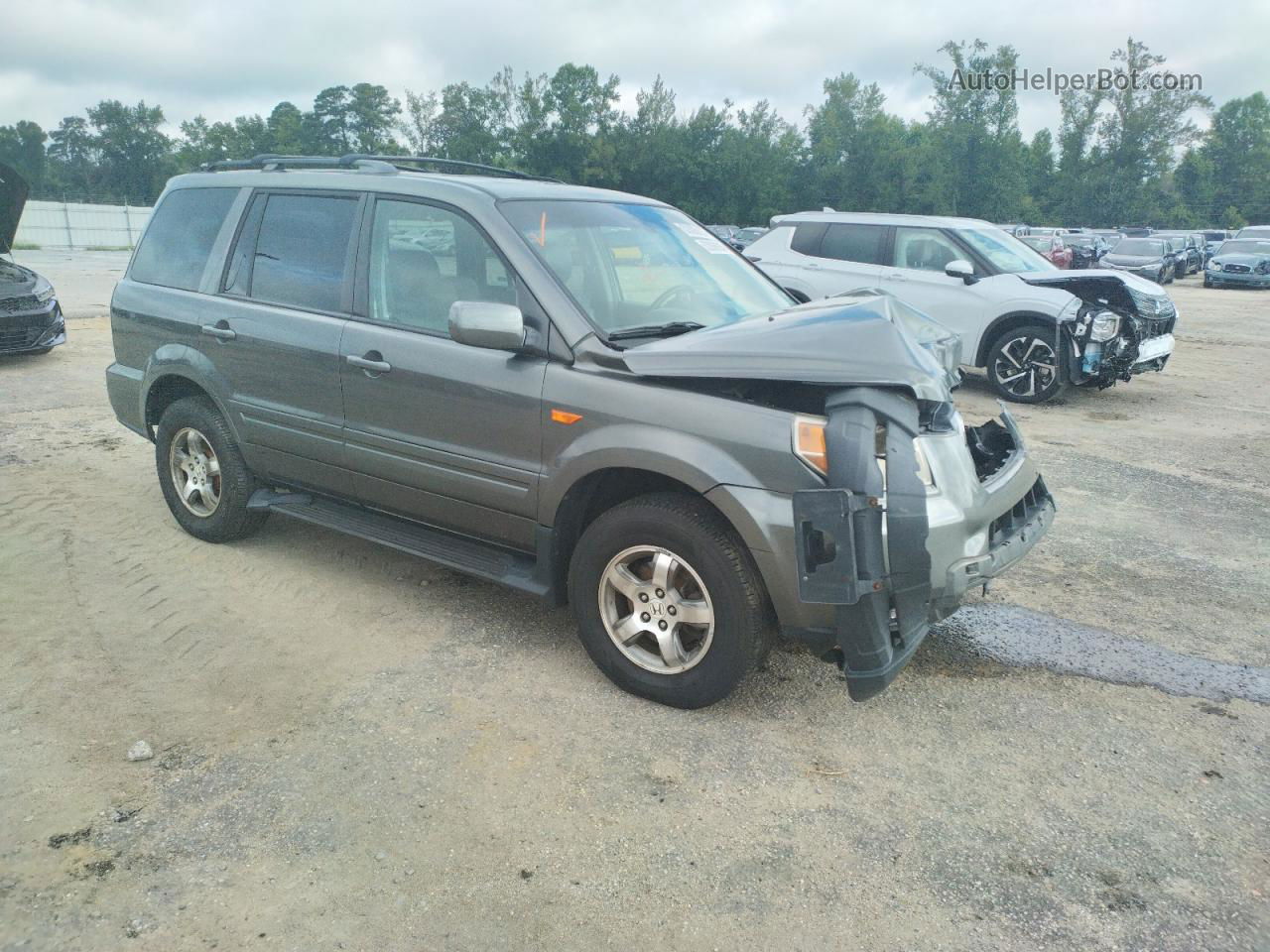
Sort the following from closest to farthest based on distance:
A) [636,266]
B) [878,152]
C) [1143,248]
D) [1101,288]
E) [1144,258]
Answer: [636,266]
[1101,288]
[1144,258]
[1143,248]
[878,152]

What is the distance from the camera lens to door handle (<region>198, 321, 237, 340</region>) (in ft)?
15.6

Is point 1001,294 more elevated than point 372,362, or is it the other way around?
point 1001,294

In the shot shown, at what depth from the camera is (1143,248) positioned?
29547 mm

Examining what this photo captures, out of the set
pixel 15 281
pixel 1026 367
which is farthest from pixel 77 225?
pixel 1026 367

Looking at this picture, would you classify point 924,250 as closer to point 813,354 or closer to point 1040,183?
point 813,354

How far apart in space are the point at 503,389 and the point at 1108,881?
8.47 feet

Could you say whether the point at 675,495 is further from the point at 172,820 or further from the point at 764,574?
the point at 172,820

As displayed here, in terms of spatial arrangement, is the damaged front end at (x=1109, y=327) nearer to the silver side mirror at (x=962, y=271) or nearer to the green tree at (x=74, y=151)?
the silver side mirror at (x=962, y=271)

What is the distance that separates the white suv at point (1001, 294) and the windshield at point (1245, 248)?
76.0 ft

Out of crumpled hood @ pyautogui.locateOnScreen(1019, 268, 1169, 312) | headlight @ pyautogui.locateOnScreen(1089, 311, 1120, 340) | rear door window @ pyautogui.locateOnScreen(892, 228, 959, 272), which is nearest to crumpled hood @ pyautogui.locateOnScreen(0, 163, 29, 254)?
rear door window @ pyautogui.locateOnScreen(892, 228, 959, 272)

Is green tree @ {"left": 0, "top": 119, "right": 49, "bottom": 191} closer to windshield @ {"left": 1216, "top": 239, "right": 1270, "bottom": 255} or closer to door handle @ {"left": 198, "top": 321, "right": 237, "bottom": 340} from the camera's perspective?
windshield @ {"left": 1216, "top": 239, "right": 1270, "bottom": 255}

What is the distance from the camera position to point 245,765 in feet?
10.6

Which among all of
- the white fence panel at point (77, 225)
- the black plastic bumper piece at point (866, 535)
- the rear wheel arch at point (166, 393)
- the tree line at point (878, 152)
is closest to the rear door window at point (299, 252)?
the rear wheel arch at point (166, 393)

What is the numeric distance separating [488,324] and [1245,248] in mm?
32977
